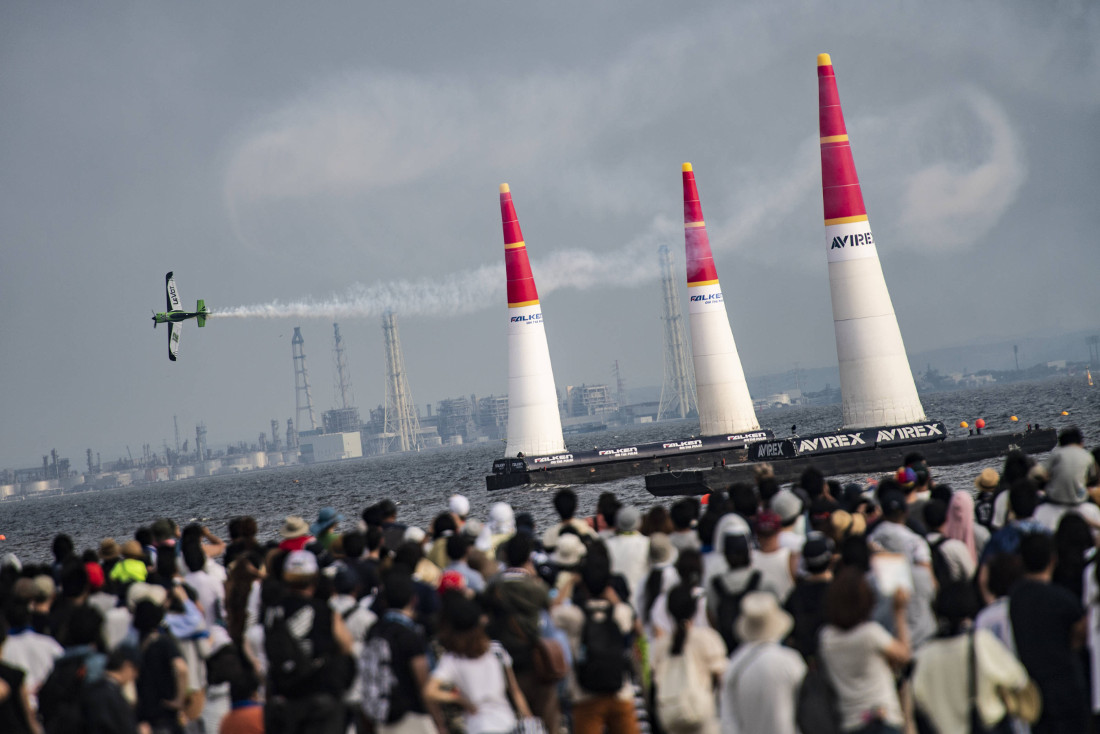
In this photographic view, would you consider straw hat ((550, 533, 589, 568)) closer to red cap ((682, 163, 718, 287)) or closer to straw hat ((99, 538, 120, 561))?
straw hat ((99, 538, 120, 561))

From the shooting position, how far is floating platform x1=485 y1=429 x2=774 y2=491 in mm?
48844

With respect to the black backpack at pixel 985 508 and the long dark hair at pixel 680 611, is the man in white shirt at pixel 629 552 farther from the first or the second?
the black backpack at pixel 985 508

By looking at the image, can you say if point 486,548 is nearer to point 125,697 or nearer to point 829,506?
point 829,506

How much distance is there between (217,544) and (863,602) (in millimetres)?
8837

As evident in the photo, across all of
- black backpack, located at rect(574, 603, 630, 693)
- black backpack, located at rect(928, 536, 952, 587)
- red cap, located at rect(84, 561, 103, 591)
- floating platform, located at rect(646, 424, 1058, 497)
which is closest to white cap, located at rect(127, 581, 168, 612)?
red cap, located at rect(84, 561, 103, 591)

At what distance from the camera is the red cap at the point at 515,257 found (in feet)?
160

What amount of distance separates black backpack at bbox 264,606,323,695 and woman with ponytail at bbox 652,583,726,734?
2317mm

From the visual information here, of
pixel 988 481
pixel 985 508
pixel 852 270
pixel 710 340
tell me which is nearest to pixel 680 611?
pixel 988 481

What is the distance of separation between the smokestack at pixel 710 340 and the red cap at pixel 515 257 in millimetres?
7154

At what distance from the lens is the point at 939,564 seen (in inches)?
336

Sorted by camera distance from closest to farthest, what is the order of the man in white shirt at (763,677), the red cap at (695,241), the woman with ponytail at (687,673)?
the man in white shirt at (763,677)
the woman with ponytail at (687,673)
the red cap at (695,241)

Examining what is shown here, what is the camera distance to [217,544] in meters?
13.0

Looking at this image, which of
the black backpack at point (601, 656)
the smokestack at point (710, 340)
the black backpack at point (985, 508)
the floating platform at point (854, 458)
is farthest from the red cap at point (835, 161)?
the black backpack at point (601, 656)

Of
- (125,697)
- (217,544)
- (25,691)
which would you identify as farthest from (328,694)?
(217,544)
